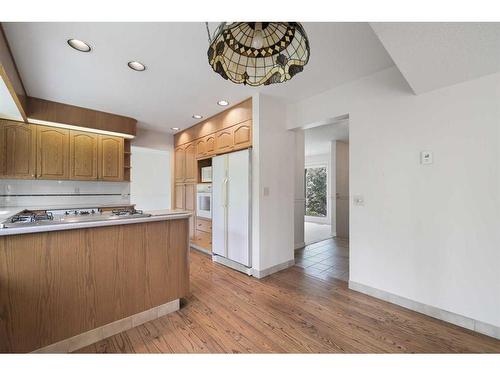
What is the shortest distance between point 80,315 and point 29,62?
97.8 inches

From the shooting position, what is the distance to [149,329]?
1.82m

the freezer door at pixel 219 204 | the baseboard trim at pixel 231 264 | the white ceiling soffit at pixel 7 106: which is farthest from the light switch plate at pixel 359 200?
the white ceiling soffit at pixel 7 106

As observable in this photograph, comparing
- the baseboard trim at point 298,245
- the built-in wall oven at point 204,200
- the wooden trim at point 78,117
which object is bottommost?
the baseboard trim at point 298,245

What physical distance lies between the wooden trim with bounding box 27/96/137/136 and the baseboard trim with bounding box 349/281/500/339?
4331mm

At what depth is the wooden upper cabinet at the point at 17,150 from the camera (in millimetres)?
3061

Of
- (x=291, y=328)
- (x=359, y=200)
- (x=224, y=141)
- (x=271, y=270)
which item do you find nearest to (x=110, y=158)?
(x=224, y=141)

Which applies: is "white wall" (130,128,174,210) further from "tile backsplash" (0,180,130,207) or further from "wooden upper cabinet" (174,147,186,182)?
"tile backsplash" (0,180,130,207)

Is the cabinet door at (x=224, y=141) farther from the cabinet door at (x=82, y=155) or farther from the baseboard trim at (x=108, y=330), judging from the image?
the baseboard trim at (x=108, y=330)

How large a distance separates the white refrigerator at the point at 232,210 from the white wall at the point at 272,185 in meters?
0.12

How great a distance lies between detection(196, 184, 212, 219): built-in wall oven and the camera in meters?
3.87

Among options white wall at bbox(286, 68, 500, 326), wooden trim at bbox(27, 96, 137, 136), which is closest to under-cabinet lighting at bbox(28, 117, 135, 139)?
wooden trim at bbox(27, 96, 137, 136)

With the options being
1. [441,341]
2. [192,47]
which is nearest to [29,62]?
[192,47]

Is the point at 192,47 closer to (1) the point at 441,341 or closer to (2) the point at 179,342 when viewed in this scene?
(2) the point at 179,342

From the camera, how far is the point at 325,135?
527cm
